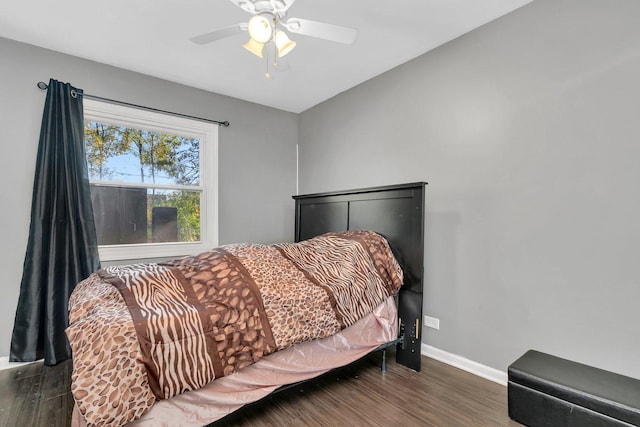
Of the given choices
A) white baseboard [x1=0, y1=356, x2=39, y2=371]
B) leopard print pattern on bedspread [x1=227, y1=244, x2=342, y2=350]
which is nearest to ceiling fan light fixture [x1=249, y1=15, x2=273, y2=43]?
leopard print pattern on bedspread [x1=227, y1=244, x2=342, y2=350]

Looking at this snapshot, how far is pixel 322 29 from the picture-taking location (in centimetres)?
176

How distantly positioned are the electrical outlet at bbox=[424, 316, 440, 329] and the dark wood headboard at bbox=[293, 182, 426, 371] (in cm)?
37

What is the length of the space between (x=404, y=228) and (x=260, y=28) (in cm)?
165

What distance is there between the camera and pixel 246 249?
1953mm

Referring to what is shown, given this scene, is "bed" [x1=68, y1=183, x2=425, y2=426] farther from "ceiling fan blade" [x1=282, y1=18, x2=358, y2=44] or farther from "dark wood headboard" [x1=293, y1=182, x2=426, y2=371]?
"ceiling fan blade" [x1=282, y1=18, x2=358, y2=44]

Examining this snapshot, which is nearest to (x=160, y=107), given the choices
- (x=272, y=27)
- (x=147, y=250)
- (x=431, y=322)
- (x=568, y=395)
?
(x=147, y=250)

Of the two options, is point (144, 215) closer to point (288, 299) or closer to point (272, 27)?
point (288, 299)

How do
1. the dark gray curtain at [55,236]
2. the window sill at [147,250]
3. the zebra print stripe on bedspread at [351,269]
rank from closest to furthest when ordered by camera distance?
1. the zebra print stripe on bedspread at [351,269]
2. the dark gray curtain at [55,236]
3. the window sill at [147,250]

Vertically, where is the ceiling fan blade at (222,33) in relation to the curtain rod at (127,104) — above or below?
above

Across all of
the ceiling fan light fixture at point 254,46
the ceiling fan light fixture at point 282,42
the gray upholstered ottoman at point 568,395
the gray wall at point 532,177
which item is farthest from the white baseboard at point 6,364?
the gray upholstered ottoman at point 568,395

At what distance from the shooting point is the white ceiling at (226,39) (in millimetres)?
2123

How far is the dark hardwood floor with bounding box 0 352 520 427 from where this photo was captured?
178 centimetres

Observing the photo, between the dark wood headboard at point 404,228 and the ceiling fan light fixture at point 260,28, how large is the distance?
4.53 ft

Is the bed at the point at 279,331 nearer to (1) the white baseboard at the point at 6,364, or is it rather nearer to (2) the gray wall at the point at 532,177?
(2) the gray wall at the point at 532,177
